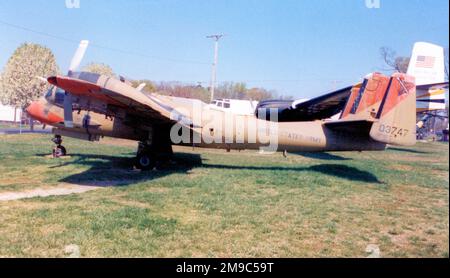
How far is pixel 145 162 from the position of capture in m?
12.6

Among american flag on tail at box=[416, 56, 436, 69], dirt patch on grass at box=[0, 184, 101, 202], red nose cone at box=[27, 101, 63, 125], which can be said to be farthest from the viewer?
american flag on tail at box=[416, 56, 436, 69]

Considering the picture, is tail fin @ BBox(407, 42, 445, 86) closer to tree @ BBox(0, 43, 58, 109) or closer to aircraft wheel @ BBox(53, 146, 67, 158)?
aircraft wheel @ BBox(53, 146, 67, 158)

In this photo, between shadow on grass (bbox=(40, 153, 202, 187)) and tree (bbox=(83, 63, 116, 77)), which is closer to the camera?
shadow on grass (bbox=(40, 153, 202, 187))

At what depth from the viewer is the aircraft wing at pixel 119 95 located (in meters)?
8.73

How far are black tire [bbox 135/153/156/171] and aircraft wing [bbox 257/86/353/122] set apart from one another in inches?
414

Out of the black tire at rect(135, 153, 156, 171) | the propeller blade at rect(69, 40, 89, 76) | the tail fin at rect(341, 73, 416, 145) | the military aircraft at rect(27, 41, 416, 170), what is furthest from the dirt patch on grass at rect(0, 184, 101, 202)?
the tail fin at rect(341, 73, 416, 145)

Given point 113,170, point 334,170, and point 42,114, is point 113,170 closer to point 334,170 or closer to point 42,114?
point 42,114

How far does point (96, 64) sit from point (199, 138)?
44273 millimetres

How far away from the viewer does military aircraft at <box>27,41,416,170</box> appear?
1062 centimetres

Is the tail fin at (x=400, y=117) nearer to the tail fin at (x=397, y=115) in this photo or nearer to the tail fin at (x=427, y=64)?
the tail fin at (x=397, y=115)

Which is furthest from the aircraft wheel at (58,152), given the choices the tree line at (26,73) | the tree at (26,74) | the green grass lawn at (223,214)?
the tree at (26,74)
